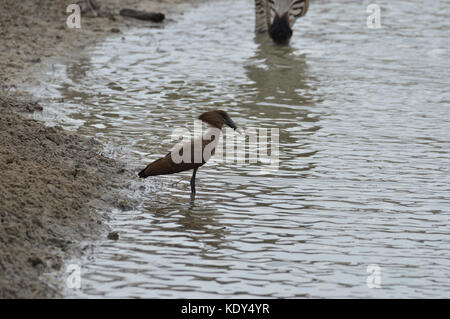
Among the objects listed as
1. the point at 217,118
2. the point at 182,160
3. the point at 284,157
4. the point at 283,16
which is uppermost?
the point at 283,16

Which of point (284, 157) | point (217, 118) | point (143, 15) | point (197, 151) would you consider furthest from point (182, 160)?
point (143, 15)

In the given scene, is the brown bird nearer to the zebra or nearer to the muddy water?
the muddy water

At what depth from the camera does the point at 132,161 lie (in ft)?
31.7

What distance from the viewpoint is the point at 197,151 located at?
8258 millimetres

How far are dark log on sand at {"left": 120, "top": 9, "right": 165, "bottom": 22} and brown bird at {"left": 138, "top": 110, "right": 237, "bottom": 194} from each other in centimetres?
1096

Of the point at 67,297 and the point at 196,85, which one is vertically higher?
the point at 196,85

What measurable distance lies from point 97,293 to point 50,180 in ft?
6.40

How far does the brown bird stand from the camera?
8.22 meters

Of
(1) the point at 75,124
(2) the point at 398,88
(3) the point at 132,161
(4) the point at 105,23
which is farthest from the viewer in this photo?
(4) the point at 105,23

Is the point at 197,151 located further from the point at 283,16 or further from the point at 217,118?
the point at 283,16

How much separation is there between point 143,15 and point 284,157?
984cm

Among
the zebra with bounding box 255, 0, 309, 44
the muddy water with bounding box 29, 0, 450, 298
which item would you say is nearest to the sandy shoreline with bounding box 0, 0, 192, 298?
the muddy water with bounding box 29, 0, 450, 298
